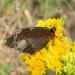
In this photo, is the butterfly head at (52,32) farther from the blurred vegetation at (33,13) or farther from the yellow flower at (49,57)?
the blurred vegetation at (33,13)

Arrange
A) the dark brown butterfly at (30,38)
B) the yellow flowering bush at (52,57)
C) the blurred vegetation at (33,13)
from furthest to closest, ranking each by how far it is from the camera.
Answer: the blurred vegetation at (33,13) → the dark brown butterfly at (30,38) → the yellow flowering bush at (52,57)

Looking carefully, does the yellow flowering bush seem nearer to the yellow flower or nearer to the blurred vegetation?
the yellow flower

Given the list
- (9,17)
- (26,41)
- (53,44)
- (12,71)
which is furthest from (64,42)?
(9,17)

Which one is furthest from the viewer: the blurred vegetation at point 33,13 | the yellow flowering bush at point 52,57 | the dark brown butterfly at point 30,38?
the blurred vegetation at point 33,13

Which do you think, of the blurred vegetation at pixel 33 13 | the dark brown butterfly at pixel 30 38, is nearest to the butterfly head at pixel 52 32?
the dark brown butterfly at pixel 30 38

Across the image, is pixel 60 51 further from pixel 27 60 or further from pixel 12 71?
pixel 12 71

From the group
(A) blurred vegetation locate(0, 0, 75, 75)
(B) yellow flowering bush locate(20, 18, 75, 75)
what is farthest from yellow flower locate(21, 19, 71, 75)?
(A) blurred vegetation locate(0, 0, 75, 75)

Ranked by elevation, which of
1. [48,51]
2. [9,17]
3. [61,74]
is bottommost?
[61,74]
